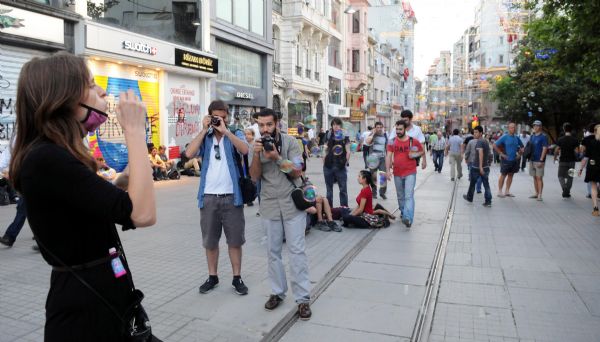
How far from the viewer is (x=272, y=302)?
191 inches

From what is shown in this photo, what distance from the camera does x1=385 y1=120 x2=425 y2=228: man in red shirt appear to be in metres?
9.15

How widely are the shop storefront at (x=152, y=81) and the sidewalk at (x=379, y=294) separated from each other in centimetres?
891

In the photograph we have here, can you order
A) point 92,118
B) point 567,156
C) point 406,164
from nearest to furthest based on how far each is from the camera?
1. point 92,118
2. point 406,164
3. point 567,156

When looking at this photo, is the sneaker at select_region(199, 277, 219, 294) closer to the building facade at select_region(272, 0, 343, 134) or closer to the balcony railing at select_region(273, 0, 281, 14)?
the building facade at select_region(272, 0, 343, 134)

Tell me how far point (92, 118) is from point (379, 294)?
414cm

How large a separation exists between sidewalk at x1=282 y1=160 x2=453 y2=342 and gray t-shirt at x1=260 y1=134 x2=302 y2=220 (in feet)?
3.39

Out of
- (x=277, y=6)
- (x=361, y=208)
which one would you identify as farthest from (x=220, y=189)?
(x=277, y=6)

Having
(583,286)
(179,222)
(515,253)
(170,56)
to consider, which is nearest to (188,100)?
(170,56)

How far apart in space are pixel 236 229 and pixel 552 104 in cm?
3588

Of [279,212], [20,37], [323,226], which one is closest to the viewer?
[279,212]

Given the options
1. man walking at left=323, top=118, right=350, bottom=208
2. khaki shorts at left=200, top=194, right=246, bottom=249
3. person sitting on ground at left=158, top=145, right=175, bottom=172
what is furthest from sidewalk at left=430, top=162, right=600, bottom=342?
person sitting on ground at left=158, top=145, right=175, bottom=172

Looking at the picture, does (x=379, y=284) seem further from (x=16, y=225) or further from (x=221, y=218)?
(x=16, y=225)

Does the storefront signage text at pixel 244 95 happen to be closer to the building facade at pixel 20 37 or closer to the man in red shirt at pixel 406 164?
the building facade at pixel 20 37

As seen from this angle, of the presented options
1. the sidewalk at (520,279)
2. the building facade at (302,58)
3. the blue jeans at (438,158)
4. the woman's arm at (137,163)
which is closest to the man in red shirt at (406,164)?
the sidewalk at (520,279)
